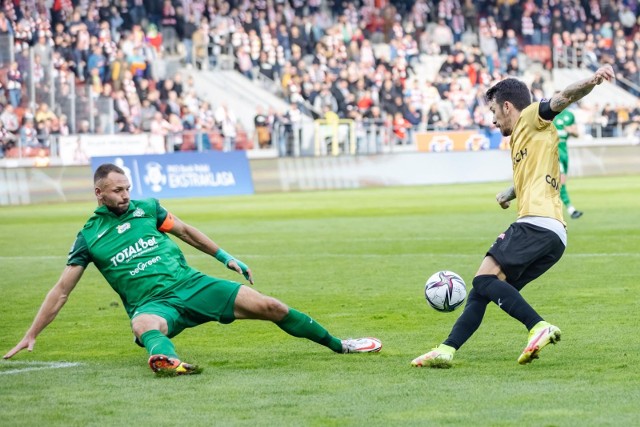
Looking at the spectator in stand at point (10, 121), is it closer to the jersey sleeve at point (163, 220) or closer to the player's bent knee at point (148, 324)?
the jersey sleeve at point (163, 220)

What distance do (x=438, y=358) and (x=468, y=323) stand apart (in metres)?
0.35

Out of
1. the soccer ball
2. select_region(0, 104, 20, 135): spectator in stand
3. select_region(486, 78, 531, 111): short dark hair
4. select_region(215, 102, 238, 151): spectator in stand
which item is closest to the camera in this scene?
select_region(486, 78, 531, 111): short dark hair

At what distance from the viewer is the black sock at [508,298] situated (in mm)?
7906

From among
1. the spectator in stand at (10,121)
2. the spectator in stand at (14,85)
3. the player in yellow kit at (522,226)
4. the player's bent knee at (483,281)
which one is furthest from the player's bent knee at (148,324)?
the spectator in stand at (14,85)

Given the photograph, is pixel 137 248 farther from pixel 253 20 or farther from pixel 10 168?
pixel 253 20

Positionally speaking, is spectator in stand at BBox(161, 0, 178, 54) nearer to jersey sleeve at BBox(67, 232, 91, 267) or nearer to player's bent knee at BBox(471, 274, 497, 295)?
jersey sleeve at BBox(67, 232, 91, 267)

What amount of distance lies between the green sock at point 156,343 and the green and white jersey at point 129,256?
437 mm

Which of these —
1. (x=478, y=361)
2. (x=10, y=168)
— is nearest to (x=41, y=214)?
(x=10, y=168)

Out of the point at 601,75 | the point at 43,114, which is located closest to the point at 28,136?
the point at 43,114

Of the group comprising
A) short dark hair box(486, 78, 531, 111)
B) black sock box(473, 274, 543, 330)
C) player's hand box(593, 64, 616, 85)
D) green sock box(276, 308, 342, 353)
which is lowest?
green sock box(276, 308, 342, 353)

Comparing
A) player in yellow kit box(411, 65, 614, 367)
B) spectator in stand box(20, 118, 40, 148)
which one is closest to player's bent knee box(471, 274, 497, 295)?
player in yellow kit box(411, 65, 614, 367)

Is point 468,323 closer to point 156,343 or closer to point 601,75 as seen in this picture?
point 601,75

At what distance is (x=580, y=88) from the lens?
7.61 m

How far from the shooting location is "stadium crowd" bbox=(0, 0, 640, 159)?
36406 millimetres
